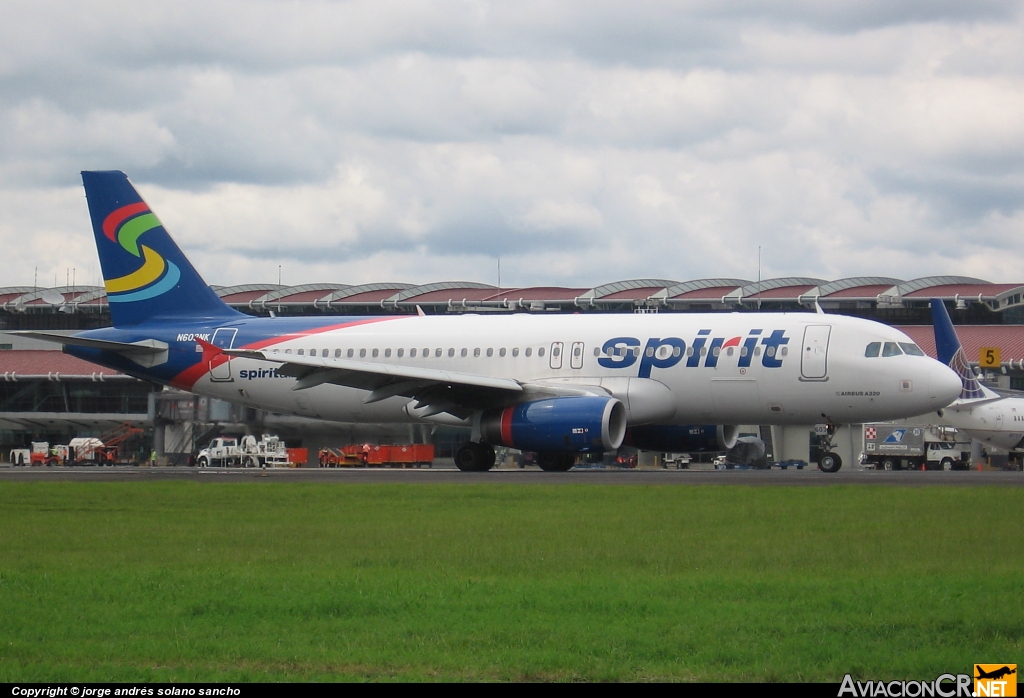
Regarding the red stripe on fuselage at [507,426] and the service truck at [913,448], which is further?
the service truck at [913,448]

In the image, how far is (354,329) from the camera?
113 feet

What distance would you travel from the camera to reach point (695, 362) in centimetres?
2922

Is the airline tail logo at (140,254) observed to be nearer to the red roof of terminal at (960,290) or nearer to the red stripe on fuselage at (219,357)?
the red stripe on fuselage at (219,357)

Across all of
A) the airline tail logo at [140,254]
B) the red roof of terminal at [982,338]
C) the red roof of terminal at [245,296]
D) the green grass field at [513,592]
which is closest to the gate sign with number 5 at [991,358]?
the red roof of terminal at [982,338]

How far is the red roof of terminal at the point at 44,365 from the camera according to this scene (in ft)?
218

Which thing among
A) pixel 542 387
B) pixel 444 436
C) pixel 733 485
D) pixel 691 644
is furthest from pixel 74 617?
pixel 444 436

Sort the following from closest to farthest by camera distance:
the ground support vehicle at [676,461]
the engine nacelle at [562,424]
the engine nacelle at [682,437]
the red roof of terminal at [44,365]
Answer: the engine nacelle at [562,424] < the engine nacelle at [682,437] < the ground support vehicle at [676,461] < the red roof of terminal at [44,365]

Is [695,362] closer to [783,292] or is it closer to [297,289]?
[783,292]

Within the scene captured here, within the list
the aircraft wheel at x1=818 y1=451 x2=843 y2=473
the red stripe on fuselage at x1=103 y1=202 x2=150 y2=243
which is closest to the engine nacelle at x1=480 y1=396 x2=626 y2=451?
the aircraft wheel at x1=818 y1=451 x2=843 y2=473

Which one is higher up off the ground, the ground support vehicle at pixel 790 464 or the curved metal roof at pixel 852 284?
the curved metal roof at pixel 852 284

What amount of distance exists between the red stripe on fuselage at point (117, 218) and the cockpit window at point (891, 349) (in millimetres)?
21208

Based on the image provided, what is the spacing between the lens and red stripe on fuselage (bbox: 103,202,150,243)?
35.5m

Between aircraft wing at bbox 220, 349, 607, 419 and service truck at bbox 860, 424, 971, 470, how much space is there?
26014 mm

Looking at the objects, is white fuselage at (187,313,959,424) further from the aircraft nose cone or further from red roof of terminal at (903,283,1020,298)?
red roof of terminal at (903,283,1020,298)
